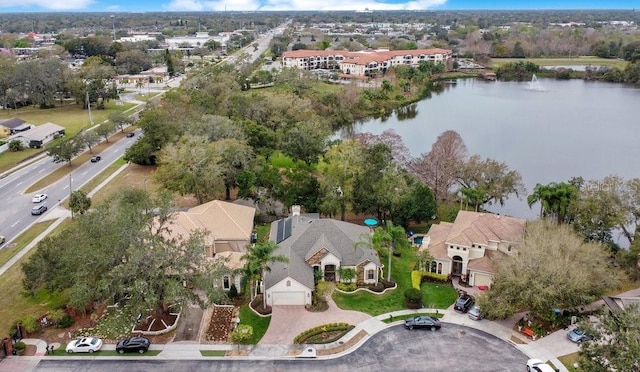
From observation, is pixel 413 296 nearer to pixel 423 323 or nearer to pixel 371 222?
pixel 423 323

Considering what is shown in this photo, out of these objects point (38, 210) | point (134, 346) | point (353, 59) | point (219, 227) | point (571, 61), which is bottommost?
point (134, 346)

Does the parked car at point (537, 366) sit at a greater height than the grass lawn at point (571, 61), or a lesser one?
lesser

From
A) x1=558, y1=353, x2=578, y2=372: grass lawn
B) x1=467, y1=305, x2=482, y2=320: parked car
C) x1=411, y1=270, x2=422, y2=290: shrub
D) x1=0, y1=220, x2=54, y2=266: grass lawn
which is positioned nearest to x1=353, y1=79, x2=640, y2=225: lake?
x1=411, y1=270, x2=422, y2=290: shrub

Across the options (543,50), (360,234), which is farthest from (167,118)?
(543,50)

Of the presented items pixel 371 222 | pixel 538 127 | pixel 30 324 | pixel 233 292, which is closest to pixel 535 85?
pixel 538 127

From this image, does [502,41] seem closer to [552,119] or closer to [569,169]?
[552,119]

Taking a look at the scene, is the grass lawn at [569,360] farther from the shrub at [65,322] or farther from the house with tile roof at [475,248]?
the shrub at [65,322]

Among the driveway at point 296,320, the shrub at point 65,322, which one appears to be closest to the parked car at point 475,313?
the driveway at point 296,320

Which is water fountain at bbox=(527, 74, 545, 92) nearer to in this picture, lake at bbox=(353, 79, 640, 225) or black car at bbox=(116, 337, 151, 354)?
lake at bbox=(353, 79, 640, 225)
